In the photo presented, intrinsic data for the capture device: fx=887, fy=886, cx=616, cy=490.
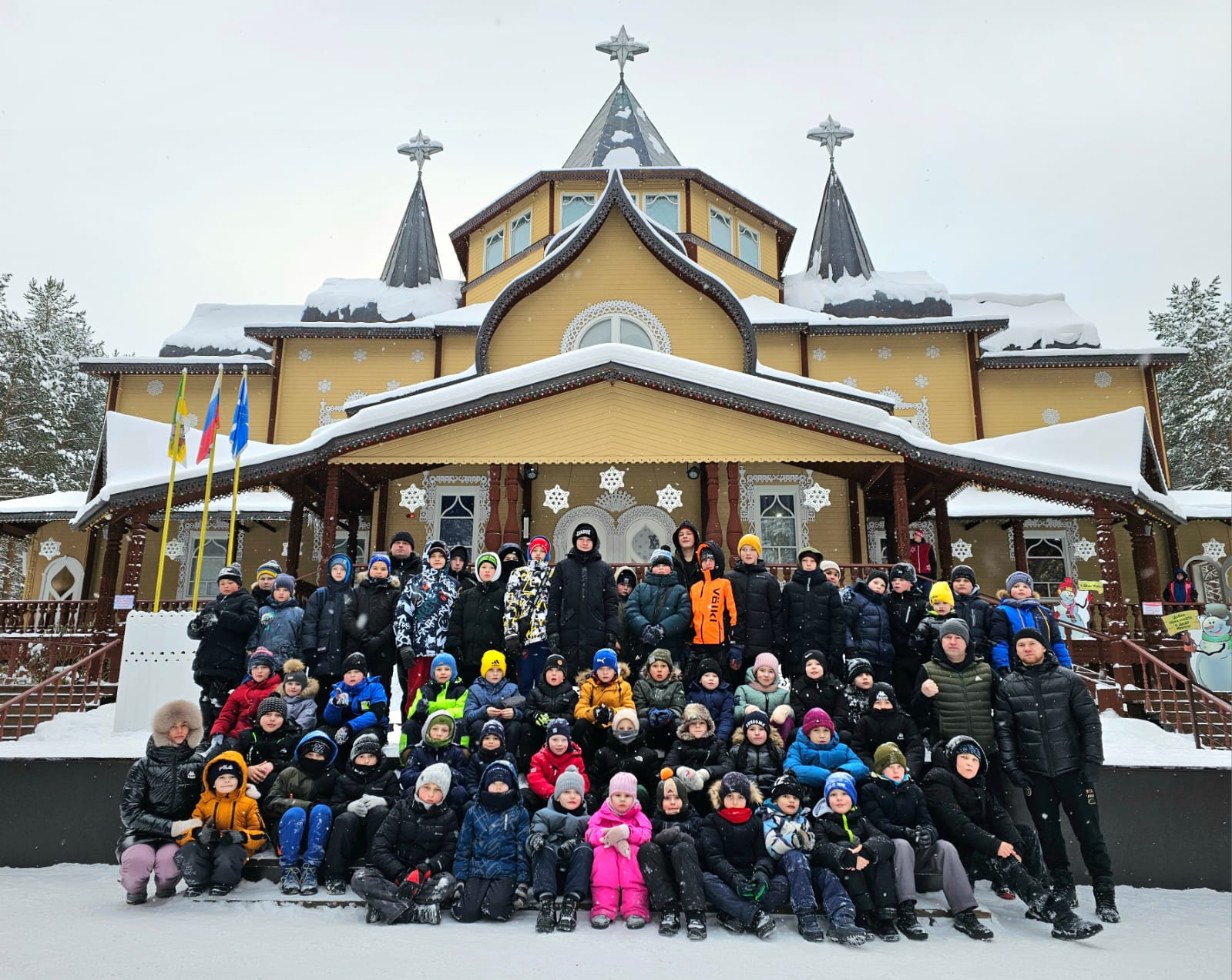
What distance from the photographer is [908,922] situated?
5.37m

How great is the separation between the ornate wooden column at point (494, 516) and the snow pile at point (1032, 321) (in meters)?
12.8

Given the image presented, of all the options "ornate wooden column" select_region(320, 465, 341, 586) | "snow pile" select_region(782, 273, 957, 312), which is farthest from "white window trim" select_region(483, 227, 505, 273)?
"ornate wooden column" select_region(320, 465, 341, 586)

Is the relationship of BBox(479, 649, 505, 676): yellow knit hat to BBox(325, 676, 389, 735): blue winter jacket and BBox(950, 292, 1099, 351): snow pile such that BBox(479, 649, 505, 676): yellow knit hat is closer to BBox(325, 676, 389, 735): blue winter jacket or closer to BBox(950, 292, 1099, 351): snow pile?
BBox(325, 676, 389, 735): blue winter jacket

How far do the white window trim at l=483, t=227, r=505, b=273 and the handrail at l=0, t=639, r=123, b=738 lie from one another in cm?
1362

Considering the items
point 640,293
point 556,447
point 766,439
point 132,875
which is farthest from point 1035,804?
point 640,293

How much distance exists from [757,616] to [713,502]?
4958mm

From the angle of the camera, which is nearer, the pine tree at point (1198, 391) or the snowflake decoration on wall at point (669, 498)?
the snowflake decoration on wall at point (669, 498)

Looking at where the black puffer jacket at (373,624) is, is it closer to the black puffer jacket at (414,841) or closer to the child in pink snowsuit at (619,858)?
the black puffer jacket at (414,841)

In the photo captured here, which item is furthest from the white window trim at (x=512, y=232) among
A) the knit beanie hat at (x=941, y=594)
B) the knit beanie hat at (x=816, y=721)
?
→ the knit beanie hat at (x=816, y=721)

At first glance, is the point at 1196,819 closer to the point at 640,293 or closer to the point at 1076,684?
the point at 1076,684

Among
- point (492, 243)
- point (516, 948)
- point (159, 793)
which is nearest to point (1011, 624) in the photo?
point (516, 948)

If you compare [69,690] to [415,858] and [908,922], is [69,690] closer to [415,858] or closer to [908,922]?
[415,858]

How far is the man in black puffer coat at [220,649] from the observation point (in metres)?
7.62

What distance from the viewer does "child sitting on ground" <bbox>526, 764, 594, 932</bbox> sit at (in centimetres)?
539
